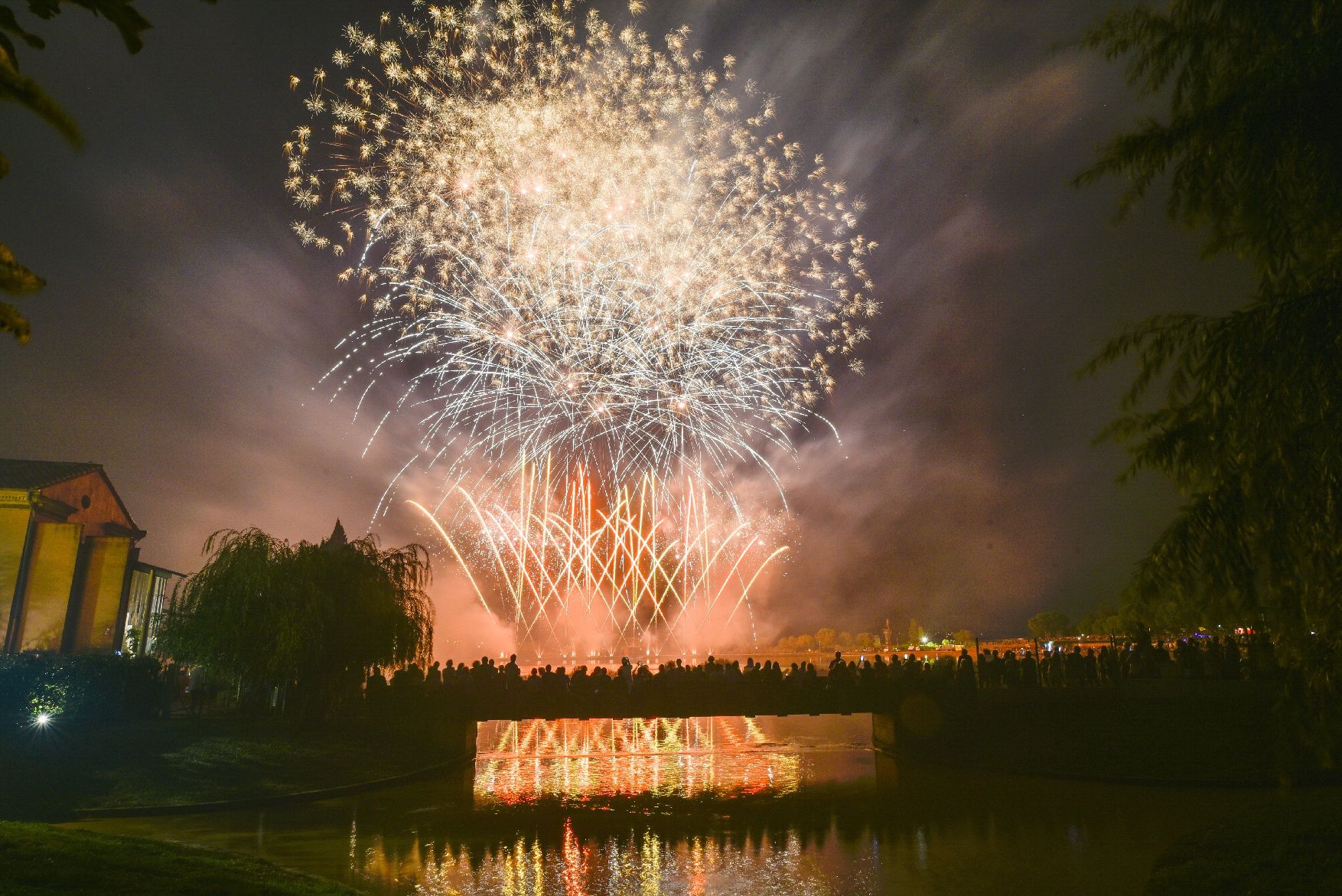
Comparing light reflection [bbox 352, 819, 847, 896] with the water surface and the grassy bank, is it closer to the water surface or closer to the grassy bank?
the water surface

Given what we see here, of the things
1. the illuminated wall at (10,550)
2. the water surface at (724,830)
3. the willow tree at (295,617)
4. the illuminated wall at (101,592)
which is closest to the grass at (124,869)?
the water surface at (724,830)

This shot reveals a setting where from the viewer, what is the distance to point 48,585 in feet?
153

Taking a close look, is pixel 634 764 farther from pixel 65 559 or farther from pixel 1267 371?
pixel 65 559

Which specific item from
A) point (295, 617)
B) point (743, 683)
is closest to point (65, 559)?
point (295, 617)

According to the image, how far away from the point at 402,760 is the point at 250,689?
21.5ft

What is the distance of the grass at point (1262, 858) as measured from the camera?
9.26 metres

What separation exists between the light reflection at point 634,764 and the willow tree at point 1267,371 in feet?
58.6

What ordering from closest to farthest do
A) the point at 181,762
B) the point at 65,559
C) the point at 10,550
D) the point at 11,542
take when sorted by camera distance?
the point at 181,762 → the point at 10,550 → the point at 11,542 → the point at 65,559

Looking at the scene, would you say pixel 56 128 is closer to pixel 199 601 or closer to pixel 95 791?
pixel 95 791

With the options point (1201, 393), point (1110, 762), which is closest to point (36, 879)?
point (1201, 393)

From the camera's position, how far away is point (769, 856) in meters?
15.0

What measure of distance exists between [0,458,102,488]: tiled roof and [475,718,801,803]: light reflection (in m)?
29.6

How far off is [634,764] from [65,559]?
38.1 m

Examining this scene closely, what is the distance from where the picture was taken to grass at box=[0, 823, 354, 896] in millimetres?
8969
